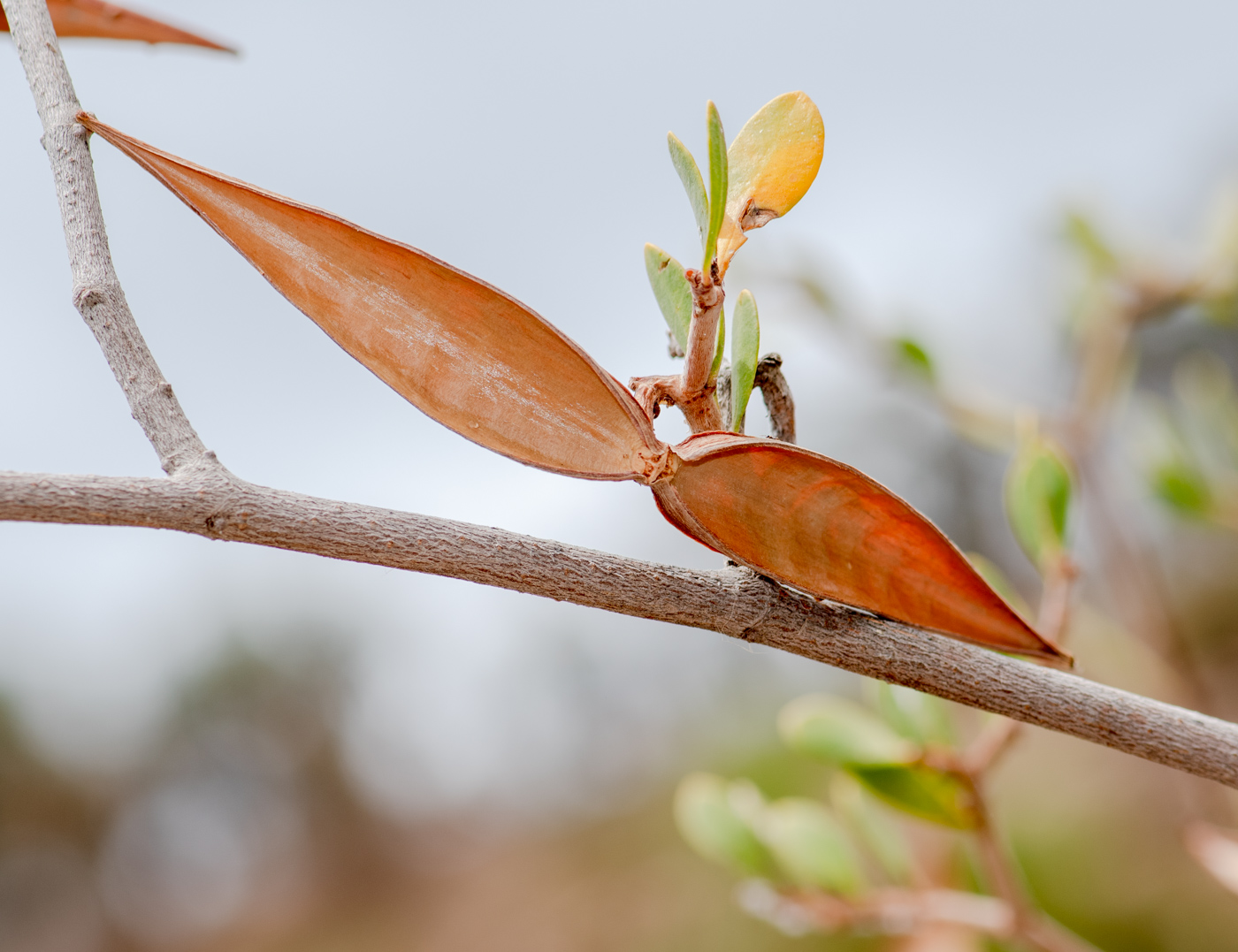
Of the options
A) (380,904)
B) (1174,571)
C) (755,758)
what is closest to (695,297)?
(755,758)

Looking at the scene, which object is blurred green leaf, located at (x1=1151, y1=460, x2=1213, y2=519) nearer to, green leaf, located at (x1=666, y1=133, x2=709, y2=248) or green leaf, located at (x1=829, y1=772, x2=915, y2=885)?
green leaf, located at (x1=829, y1=772, x2=915, y2=885)

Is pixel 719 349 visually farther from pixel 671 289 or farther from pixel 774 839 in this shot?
pixel 774 839

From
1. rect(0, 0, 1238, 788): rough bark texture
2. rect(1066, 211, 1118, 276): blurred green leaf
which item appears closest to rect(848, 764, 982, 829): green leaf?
rect(0, 0, 1238, 788): rough bark texture

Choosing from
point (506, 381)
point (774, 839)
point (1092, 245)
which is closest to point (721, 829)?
point (774, 839)

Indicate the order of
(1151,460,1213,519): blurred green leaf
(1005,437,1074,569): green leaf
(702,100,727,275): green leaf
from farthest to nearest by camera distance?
1. (1151,460,1213,519): blurred green leaf
2. (1005,437,1074,569): green leaf
3. (702,100,727,275): green leaf

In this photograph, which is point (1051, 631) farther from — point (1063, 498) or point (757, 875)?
point (757, 875)
